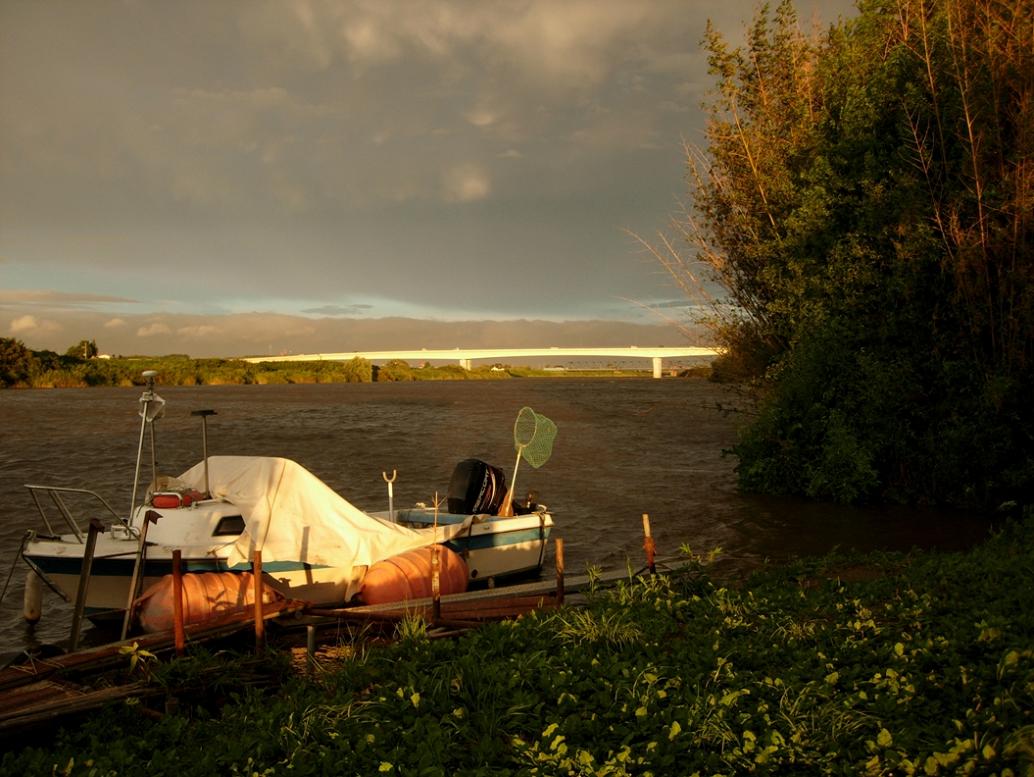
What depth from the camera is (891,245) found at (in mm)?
22922

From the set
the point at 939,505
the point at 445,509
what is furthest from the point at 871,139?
the point at 445,509

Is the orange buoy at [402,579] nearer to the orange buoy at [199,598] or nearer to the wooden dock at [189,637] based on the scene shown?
the wooden dock at [189,637]

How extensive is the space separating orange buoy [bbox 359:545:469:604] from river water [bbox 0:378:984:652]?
16.4 feet

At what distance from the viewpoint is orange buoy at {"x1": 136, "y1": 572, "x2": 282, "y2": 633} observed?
450 inches

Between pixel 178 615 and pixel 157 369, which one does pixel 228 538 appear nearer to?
pixel 178 615

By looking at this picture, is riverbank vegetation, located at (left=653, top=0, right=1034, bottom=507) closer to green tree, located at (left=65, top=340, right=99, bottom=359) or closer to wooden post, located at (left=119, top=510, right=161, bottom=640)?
wooden post, located at (left=119, top=510, right=161, bottom=640)

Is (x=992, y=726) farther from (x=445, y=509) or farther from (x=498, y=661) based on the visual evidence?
(x=445, y=509)

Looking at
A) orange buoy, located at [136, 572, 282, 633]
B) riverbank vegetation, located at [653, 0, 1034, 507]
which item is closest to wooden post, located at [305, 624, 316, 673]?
orange buoy, located at [136, 572, 282, 633]

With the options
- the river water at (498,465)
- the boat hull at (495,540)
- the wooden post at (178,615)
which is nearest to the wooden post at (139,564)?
the wooden post at (178,615)

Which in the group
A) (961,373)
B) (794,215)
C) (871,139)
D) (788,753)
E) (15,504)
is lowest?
(15,504)

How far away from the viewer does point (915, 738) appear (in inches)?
238

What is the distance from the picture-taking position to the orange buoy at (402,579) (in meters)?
13.5

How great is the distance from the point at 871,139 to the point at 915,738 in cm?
→ 2078

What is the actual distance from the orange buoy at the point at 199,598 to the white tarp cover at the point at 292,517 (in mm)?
887
